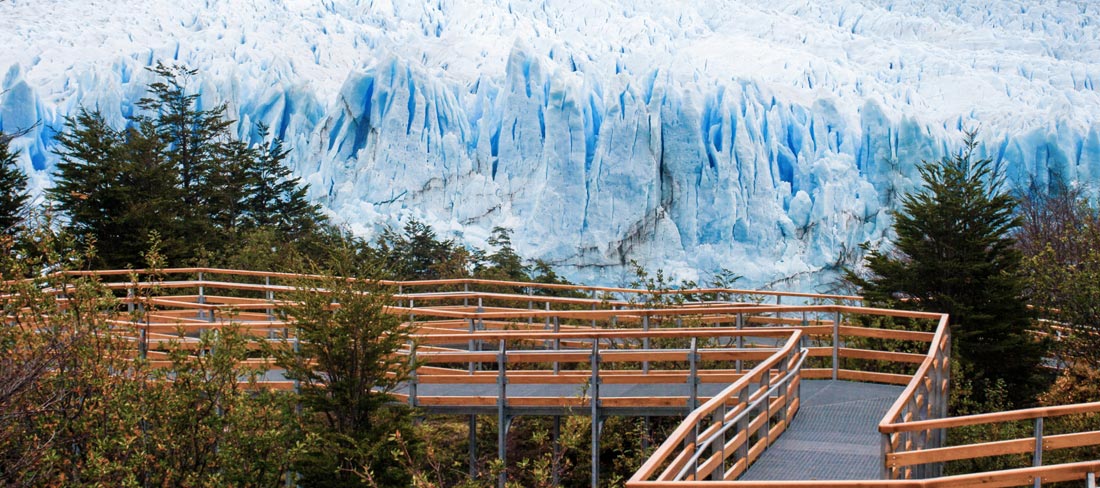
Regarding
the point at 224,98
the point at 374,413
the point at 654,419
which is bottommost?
the point at 654,419

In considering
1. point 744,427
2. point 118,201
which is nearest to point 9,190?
point 118,201

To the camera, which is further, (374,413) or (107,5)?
(107,5)

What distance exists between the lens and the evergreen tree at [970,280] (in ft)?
44.8

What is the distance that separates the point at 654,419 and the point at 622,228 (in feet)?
67.1

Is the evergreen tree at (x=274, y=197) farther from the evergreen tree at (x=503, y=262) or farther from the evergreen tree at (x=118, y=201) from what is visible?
the evergreen tree at (x=118, y=201)

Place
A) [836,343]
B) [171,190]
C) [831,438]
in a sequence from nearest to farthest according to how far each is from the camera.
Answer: [831,438] < [836,343] < [171,190]

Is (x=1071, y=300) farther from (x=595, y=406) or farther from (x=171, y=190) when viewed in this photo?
(x=171, y=190)

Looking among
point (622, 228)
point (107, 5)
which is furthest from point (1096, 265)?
point (107, 5)

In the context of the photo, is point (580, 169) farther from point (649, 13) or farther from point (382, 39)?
point (649, 13)

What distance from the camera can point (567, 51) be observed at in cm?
3922

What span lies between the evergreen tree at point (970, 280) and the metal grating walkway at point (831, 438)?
368 centimetres

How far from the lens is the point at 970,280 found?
14.1 metres

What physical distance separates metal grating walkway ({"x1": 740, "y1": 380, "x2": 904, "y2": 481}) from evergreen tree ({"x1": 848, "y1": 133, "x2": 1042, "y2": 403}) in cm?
368

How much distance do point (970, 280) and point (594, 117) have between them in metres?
22.5
